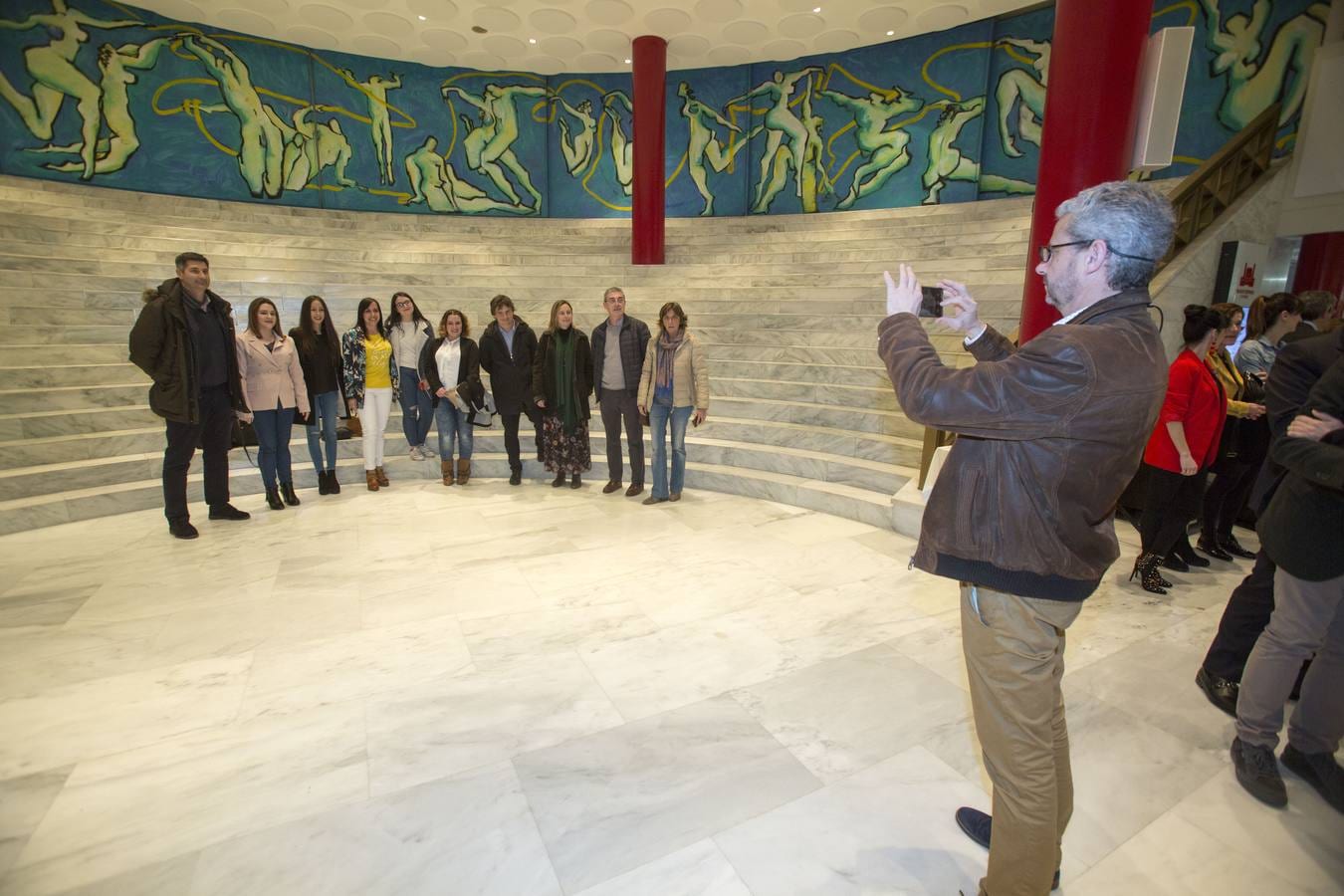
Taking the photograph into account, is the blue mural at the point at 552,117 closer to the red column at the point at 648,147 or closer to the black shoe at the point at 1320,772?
the red column at the point at 648,147

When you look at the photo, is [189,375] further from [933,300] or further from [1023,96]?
[1023,96]

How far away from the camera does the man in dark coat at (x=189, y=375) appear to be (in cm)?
392

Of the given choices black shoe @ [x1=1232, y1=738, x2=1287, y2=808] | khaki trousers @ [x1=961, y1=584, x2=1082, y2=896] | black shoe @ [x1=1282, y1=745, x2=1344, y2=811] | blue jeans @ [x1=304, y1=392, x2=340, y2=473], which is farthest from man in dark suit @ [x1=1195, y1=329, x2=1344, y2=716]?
blue jeans @ [x1=304, y1=392, x2=340, y2=473]

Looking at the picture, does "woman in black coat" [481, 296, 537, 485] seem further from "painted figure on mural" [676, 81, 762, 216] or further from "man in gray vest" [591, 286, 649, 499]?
"painted figure on mural" [676, 81, 762, 216]

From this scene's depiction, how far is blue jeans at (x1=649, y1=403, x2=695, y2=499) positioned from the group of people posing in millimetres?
12

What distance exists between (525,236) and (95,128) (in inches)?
246

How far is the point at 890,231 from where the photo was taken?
10.2 metres

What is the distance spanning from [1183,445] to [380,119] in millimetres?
12861

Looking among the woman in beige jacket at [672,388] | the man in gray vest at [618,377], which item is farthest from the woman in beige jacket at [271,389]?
the woman in beige jacket at [672,388]

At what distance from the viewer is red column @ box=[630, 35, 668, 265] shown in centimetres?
1014

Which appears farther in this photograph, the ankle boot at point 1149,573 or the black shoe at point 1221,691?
the ankle boot at point 1149,573

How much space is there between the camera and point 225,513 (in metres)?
4.51

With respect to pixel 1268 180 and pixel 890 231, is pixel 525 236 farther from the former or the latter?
pixel 1268 180

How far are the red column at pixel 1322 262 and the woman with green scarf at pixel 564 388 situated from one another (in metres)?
8.24
